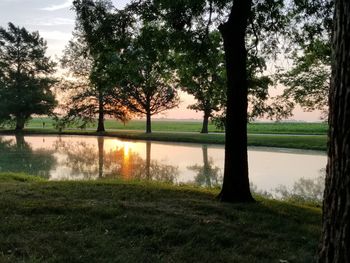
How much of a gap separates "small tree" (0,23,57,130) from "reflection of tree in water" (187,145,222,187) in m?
32.8

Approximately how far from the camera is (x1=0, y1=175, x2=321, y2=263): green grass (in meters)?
4.83

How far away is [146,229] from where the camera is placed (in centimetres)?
575

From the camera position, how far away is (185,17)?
10750 millimetres

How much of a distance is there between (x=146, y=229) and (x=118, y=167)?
11228 millimetres

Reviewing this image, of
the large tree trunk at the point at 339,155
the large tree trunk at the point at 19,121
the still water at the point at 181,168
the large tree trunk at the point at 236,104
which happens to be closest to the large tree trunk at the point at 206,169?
the still water at the point at 181,168

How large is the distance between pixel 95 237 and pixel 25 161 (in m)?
14.3

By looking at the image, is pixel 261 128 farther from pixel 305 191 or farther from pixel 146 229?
pixel 146 229

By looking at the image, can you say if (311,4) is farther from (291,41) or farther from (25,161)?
(25,161)

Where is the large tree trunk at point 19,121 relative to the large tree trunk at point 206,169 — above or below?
above

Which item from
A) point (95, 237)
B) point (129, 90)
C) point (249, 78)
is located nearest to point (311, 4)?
point (249, 78)

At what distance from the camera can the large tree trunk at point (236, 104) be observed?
8.59 m

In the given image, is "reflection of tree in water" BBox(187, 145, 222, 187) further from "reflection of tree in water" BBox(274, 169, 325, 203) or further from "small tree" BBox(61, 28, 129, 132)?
"small tree" BBox(61, 28, 129, 132)

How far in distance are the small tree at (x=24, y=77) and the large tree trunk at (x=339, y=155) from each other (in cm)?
4600

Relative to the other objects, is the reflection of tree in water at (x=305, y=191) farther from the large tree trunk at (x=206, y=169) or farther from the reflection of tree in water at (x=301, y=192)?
the large tree trunk at (x=206, y=169)
